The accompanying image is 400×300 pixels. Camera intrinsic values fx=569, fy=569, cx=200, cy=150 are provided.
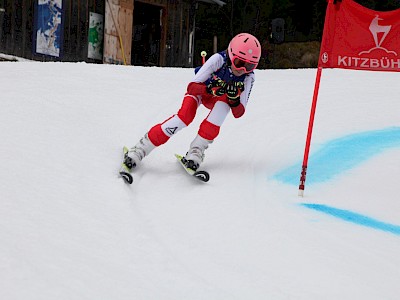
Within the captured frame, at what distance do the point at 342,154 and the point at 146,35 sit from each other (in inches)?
557

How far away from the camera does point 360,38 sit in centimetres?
571

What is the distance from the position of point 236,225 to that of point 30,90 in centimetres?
450

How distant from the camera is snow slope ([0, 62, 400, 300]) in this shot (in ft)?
11.1

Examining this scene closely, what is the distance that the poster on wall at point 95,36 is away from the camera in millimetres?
15648

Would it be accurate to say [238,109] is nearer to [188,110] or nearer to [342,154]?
[188,110]

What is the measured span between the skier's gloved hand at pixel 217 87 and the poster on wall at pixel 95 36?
1052 centimetres

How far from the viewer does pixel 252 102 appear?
30.1 ft

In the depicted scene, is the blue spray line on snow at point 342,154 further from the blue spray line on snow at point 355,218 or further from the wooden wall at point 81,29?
the wooden wall at point 81,29

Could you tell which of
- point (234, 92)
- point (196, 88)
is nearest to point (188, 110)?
point (196, 88)

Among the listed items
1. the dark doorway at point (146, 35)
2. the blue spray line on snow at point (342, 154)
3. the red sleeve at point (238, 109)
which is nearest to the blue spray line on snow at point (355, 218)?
the blue spray line on snow at point (342, 154)

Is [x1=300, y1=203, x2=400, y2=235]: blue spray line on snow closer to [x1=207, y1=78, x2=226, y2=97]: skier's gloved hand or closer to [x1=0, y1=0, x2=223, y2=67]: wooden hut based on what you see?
[x1=207, y1=78, x2=226, y2=97]: skier's gloved hand

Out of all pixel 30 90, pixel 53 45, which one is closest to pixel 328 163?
pixel 30 90

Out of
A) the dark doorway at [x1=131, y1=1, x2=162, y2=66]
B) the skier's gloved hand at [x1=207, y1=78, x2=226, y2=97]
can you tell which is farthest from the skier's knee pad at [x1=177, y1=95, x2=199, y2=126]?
the dark doorway at [x1=131, y1=1, x2=162, y2=66]

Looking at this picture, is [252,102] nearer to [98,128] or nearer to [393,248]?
[98,128]
